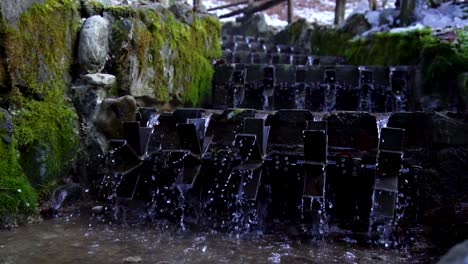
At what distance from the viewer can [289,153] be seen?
15.6ft

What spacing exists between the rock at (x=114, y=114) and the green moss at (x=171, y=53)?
42 cm

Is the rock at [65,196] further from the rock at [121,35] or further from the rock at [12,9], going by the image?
the rock at [12,9]

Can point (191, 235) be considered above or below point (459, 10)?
below

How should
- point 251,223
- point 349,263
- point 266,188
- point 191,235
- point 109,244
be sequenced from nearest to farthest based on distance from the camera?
point 349,263, point 109,244, point 191,235, point 251,223, point 266,188

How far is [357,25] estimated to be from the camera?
10.6 meters

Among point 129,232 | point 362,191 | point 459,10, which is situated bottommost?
point 129,232

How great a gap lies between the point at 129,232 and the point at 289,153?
1735 mm

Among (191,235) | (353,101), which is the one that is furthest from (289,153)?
(353,101)

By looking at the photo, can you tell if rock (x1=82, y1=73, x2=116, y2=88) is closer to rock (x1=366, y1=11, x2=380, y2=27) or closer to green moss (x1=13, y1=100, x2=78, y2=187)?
green moss (x1=13, y1=100, x2=78, y2=187)

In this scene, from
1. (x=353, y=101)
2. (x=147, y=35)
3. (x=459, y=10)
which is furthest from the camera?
(x=459, y=10)

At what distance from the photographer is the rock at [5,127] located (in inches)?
158

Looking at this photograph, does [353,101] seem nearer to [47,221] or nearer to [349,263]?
[349,263]

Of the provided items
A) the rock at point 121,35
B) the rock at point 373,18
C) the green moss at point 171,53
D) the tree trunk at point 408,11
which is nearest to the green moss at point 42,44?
the rock at point 121,35

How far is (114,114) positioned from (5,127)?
1273 mm
